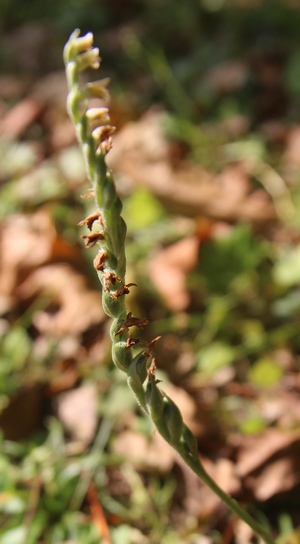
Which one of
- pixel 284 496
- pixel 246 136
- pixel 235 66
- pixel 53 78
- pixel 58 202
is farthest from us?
pixel 53 78

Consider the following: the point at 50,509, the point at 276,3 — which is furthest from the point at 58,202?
the point at 276,3

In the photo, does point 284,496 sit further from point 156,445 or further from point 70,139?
point 70,139

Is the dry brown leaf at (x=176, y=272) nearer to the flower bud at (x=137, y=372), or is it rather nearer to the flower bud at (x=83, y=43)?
the flower bud at (x=137, y=372)

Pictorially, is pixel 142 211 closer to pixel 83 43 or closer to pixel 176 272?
pixel 176 272

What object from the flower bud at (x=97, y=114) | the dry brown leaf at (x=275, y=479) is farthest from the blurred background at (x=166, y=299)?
the flower bud at (x=97, y=114)

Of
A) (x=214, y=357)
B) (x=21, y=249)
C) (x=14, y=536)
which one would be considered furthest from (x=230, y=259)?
(x=14, y=536)

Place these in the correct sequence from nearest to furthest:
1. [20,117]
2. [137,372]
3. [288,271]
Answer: [137,372]
[288,271]
[20,117]

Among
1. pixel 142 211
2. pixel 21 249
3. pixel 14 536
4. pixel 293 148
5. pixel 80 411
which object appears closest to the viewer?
pixel 14 536
